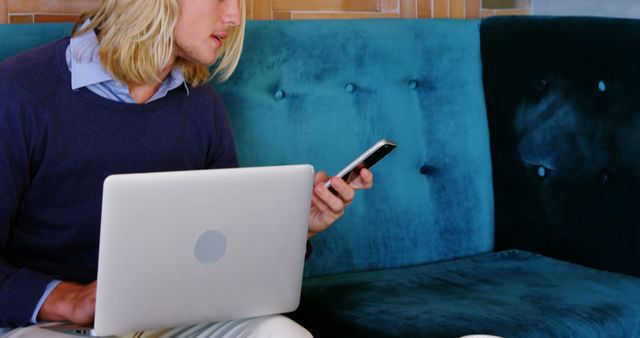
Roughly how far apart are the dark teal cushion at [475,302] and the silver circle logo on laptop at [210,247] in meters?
0.47

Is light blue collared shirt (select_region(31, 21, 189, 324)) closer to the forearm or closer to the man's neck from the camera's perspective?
the man's neck

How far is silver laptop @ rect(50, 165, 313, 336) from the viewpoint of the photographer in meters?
1.17

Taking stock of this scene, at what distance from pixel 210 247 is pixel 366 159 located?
360 mm

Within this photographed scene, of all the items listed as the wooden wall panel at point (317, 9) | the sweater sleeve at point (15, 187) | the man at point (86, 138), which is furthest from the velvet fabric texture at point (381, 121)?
the sweater sleeve at point (15, 187)

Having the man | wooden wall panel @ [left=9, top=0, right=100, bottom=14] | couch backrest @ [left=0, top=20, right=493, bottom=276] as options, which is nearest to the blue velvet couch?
couch backrest @ [left=0, top=20, right=493, bottom=276]

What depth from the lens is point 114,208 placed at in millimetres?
1146

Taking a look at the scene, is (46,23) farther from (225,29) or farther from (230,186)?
(230,186)

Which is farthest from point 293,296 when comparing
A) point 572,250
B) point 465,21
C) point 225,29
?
point 465,21

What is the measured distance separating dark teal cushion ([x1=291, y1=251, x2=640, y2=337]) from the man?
0.69 ft

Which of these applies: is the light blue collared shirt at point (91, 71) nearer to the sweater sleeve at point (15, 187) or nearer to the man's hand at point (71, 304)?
the sweater sleeve at point (15, 187)

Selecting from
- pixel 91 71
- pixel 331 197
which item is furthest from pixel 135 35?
pixel 331 197

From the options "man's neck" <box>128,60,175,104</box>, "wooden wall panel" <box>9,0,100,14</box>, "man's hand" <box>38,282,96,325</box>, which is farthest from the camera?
"wooden wall panel" <box>9,0,100,14</box>

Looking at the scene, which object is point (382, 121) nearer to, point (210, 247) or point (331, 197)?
point (331, 197)

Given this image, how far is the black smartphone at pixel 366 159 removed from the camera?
4.75 feet
